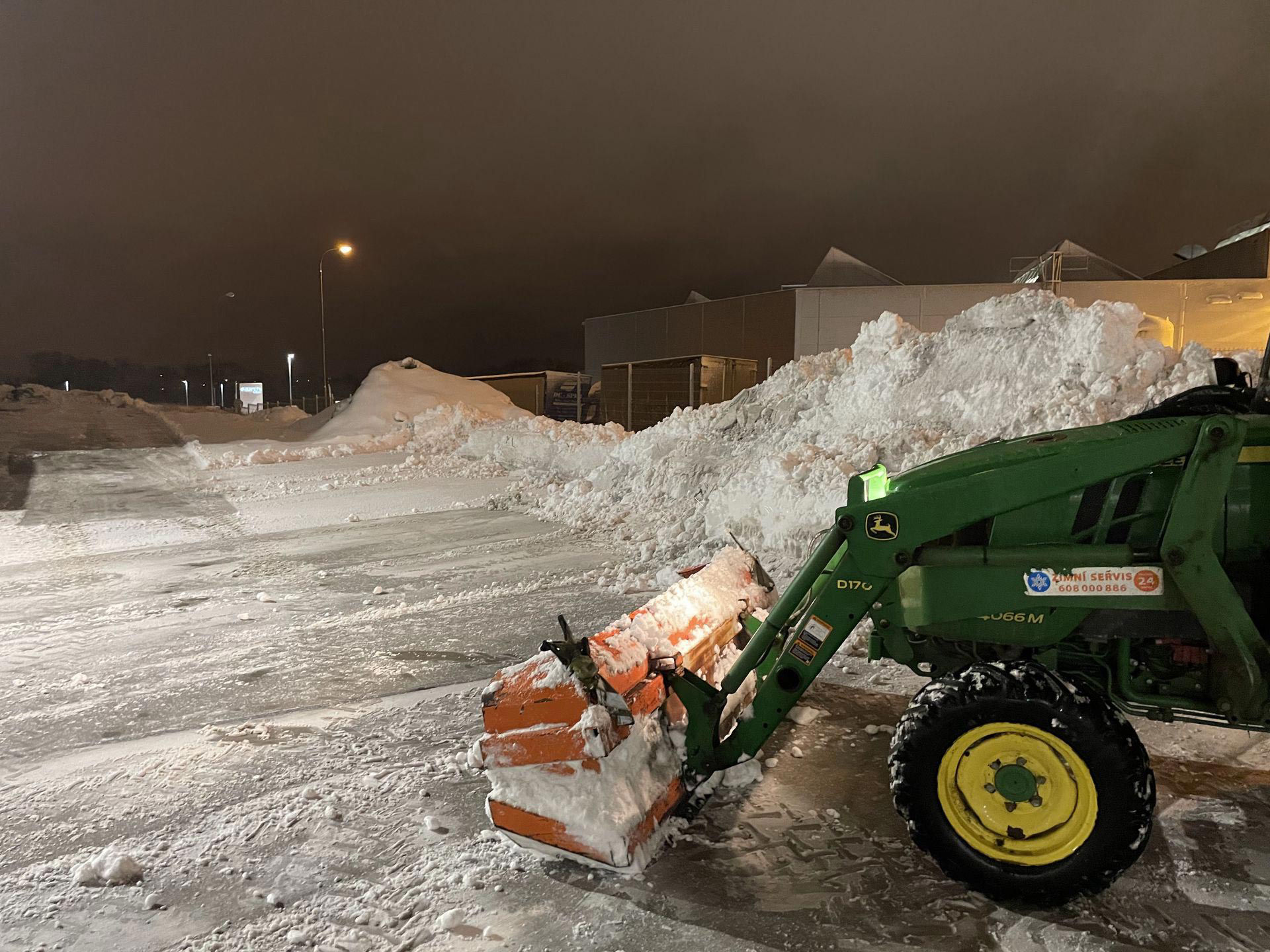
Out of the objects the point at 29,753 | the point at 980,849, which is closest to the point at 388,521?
the point at 29,753

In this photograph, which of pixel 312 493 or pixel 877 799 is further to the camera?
pixel 312 493

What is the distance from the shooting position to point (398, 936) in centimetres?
266

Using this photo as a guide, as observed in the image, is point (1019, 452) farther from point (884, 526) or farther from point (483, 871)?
point (483, 871)

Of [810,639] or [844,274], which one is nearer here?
[810,639]

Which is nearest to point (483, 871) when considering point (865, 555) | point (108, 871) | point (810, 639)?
point (108, 871)

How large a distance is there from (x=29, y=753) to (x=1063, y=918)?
477 centimetres

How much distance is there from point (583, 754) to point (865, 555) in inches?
50.5

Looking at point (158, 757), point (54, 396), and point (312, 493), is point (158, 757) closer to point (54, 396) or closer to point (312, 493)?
point (312, 493)

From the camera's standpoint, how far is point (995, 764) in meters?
2.82

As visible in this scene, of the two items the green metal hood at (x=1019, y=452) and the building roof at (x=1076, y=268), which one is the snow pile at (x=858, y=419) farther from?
the building roof at (x=1076, y=268)

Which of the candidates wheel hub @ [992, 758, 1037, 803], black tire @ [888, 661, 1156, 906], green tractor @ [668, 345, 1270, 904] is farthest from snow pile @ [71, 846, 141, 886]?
wheel hub @ [992, 758, 1037, 803]

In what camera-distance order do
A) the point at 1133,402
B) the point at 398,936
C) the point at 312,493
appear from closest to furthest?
1. the point at 398,936
2. the point at 1133,402
3. the point at 312,493

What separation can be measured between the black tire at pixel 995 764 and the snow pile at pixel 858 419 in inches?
171

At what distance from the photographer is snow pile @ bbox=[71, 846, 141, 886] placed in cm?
299
